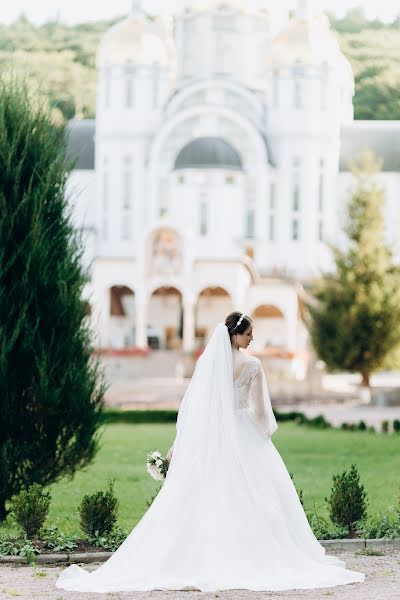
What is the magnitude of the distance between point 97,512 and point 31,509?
1.35 feet

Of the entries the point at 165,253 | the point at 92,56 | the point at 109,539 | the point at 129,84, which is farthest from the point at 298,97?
the point at 109,539

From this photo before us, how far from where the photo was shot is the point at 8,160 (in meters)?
9.28

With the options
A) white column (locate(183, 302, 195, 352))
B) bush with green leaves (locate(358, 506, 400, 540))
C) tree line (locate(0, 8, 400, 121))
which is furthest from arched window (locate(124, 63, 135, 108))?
bush with green leaves (locate(358, 506, 400, 540))

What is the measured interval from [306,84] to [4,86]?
1580 inches

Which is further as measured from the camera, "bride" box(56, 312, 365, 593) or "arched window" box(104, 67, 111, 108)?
"arched window" box(104, 67, 111, 108)

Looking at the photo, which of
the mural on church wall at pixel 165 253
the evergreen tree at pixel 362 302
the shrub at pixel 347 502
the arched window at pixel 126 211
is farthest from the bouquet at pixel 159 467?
the arched window at pixel 126 211

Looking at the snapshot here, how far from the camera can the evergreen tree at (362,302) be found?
102 ft

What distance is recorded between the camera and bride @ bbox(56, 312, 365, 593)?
671 centimetres

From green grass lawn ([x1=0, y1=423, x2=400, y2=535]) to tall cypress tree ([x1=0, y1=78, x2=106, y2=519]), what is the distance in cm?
62

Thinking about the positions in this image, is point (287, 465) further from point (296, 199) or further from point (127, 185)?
point (127, 185)

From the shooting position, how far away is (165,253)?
3916 centimetres

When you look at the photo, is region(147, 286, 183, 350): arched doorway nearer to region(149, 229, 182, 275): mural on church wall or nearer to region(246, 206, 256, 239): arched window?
region(149, 229, 182, 275): mural on church wall

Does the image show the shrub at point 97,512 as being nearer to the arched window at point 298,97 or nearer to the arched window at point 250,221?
the arched window at point 250,221

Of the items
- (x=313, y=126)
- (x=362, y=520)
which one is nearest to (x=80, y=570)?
(x=362, y=520)
